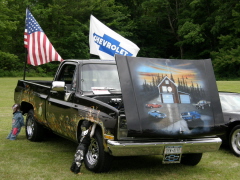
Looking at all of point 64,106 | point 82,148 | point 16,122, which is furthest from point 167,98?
point 16,122

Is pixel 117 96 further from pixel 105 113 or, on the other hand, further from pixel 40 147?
pixel 40 147

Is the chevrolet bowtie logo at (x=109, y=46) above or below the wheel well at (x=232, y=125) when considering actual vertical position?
above

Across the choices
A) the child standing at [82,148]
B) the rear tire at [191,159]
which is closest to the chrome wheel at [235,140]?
the rear tire at [191,159]

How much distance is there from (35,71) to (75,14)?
37.8 feet

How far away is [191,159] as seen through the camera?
22.1 feet

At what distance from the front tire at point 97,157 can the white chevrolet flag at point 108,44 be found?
4.94 metres

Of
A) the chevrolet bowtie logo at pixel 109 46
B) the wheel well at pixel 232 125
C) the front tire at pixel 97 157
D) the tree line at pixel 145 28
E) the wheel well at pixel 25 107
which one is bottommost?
the front tire at pixel 97 157

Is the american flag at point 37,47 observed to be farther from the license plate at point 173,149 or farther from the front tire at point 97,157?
the license plate at point 173,149

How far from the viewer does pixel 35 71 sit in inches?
1983

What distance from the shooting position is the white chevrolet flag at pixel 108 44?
Answer: 10805 mm

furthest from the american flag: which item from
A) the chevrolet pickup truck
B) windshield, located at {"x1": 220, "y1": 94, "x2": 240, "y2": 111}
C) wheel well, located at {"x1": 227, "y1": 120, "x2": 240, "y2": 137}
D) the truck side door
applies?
wheel well, located at {"x1": 227, "y1": 120, "x2": 240, "y2": 137}

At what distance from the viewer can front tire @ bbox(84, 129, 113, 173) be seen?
582 centimetres

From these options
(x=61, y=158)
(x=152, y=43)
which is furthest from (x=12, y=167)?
(x=152, y=43)

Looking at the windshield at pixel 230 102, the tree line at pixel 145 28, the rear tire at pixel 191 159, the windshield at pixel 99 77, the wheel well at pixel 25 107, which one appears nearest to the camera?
the rear tire at pixel 191 159
